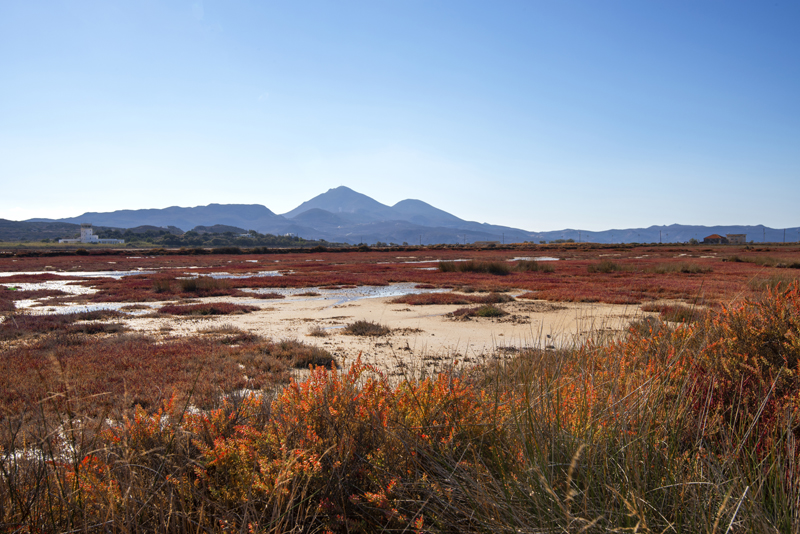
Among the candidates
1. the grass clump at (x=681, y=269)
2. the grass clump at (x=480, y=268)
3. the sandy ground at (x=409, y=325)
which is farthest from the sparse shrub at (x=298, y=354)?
the grass clump at (x=681, y=269)

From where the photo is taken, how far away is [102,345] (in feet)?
30.2

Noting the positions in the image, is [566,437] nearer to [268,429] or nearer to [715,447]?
[715,447]

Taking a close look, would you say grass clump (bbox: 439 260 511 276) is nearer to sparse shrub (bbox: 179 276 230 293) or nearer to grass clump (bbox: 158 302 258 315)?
sparse shrub (bbox: 179 276 230 293)

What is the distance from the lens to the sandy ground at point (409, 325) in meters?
8.72

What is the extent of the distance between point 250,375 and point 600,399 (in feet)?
18.3

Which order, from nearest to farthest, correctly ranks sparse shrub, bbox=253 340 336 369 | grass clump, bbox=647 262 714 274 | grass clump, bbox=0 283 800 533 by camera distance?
grass clump, bbox=0 283 800 533 < sparse shrub, bbox=253 340 336 369 < grass clump, bbox=647 262 714 274

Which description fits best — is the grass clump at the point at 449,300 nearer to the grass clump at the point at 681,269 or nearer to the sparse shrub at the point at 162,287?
the sparse shrub at the point at 162,287

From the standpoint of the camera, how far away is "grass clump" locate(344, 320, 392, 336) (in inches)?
426

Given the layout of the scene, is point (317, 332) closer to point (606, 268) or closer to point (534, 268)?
point (534, 268)

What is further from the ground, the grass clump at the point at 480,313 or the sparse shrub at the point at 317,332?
the grass clump at the point at 480,313

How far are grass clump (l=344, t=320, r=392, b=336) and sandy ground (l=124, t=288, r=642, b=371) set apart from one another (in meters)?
0.27

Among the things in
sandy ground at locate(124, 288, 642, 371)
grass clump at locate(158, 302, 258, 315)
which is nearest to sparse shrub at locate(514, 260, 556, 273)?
sandy ground at locate(124, 288, 642, 371)

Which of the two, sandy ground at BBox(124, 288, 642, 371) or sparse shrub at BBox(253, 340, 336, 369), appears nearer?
sparse shrub at BBox(253, 340, 336, 369)

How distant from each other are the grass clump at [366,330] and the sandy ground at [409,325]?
0.27 metres
